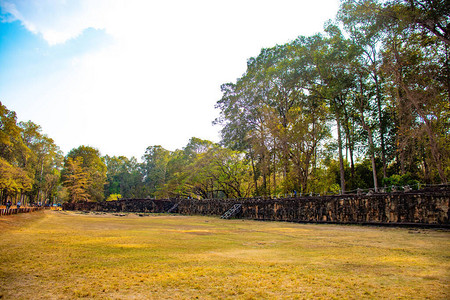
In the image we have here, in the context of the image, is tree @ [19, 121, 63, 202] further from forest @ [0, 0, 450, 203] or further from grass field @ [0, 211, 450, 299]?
grass field @ [0, 211, 450, 299]

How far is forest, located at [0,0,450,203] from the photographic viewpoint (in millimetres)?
16703

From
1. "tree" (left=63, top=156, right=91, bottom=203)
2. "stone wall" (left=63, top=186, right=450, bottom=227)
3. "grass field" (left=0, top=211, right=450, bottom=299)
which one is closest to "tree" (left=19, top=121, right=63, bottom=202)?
"tree" (left=63, top=156, right=91, bottom=203)

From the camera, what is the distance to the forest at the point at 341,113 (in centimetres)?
1670

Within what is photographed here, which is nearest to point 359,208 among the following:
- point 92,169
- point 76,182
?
point 76,182

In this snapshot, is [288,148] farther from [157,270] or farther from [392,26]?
[157,270]

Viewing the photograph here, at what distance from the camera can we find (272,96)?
3294cm

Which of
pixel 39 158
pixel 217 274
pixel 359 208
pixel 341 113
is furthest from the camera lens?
pixel 39 158

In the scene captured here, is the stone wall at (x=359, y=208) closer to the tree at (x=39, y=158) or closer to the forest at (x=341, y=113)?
the forest at (x=341, y=113)

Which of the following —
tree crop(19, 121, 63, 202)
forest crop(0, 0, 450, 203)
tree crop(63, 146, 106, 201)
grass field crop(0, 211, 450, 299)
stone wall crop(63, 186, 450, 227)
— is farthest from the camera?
tree crop(63, 146, 106, 201)

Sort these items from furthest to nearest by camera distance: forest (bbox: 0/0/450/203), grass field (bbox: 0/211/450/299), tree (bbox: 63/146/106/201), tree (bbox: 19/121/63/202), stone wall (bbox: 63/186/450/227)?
1. tree (bbox: 63/146/106/201)
2. tree (bbox: 19/121/63/202)
3. forest (bbox: 0/0/450/203)
4. stone wall (bbox: 63/186/450/227)
5. grass field (bbox: 0/211/450/299)

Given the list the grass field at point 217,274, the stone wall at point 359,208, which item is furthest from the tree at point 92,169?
the grass field at point 217,274

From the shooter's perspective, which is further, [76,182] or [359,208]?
[76,182]

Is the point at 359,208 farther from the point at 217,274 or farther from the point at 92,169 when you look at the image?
the point at 92,169

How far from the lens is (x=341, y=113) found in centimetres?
2852
